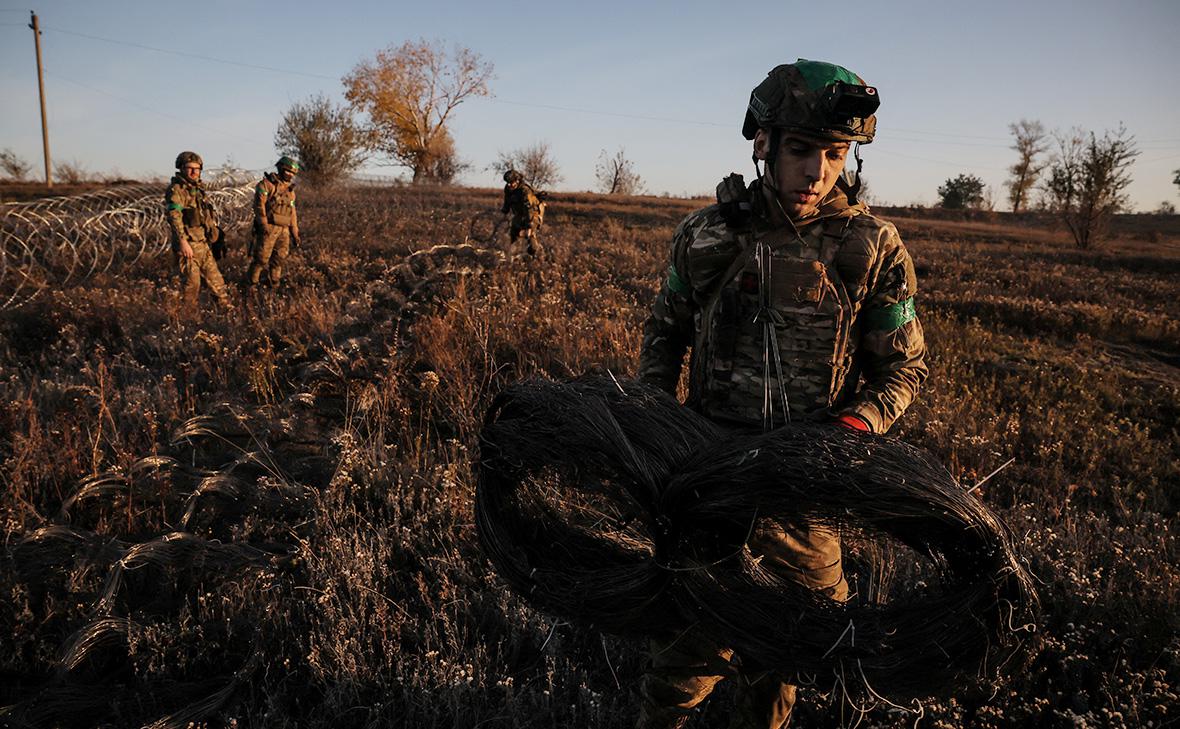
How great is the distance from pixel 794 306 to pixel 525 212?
1091cm

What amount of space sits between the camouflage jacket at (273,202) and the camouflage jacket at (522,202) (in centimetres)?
382

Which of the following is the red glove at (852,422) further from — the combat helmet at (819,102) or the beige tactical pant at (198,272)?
the beige tactical pant at (198,272)

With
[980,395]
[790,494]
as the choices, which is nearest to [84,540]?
[790,494]

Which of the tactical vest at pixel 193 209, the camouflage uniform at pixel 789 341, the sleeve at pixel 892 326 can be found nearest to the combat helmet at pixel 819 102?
the camouflage uniform at pixel 789 341

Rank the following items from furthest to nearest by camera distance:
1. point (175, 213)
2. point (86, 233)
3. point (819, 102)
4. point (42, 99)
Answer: point (42, 99) < point (86, 233) < point (175, 213) < point (819, 102)

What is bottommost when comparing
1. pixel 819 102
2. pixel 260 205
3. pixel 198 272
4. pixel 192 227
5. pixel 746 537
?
pixel 746 537

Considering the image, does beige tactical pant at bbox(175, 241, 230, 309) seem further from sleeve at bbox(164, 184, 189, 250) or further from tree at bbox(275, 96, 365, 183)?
tree at bbox(275, 96, 365, 183)

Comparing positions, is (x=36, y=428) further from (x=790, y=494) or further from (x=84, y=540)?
(x=790, y=494)

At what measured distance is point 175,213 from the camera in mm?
9008

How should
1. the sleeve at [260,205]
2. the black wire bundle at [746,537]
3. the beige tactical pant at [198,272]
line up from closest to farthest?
the black wire bundle at [746,537] < the beige tactical pant at [198,272] < the sleeve at [260,205]

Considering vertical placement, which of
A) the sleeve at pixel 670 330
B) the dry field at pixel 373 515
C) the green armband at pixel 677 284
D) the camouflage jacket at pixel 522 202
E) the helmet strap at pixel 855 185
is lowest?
the dry field at pixel 373 515

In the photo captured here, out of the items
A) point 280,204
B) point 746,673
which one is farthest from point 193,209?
point 746,673

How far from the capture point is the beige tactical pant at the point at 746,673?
6.25 ft

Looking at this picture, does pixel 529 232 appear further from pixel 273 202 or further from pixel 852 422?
pixel 852 422
